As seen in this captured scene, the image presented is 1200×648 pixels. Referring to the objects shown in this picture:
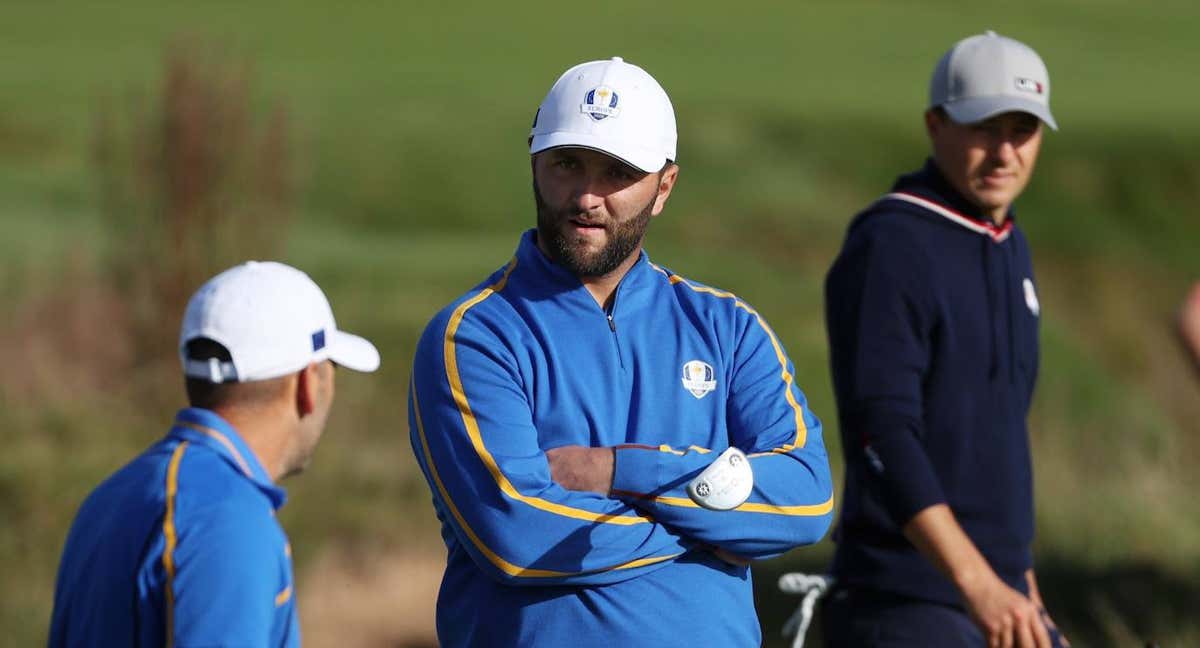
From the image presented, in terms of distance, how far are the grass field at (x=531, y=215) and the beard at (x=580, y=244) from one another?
413 centimetres

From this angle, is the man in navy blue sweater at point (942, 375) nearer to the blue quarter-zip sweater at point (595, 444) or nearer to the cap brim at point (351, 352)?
the blue quarter-zip sweater at point (595, 444)

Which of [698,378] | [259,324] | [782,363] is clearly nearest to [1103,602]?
[782,363]

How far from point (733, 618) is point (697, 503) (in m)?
0.28

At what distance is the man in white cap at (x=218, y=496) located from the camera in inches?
113

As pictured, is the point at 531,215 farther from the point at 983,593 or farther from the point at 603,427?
the point at 603,427

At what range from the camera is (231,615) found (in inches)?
113

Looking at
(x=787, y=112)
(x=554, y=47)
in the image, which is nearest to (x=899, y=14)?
(x=554, y=47)

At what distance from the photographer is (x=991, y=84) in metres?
4.77

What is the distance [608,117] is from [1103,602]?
493 cm

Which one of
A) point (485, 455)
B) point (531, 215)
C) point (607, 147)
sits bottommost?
point (485, 455)

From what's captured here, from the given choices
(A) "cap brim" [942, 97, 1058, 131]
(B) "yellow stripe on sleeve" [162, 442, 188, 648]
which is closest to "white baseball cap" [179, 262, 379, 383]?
(B) "yellow stripe on sleeve" [162, 442, 188, 648]

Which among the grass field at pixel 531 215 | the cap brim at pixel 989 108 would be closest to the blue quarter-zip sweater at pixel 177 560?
the cap brim at pixel 989 108

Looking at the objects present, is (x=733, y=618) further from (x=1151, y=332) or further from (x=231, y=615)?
(x=1151, y=332)

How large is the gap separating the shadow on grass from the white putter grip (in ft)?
13.1
